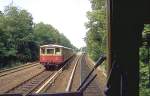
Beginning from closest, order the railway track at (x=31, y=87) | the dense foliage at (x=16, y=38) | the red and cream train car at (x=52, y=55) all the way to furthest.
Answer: the railway track at (x=31, y=87) < the red and cream train car at (x=52, y=55) < the dense foliage at (x=16, y=38)

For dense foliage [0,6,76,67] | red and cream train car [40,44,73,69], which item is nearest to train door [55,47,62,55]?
red and cream train car [40,44,73,69]

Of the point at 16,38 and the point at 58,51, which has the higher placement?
the point at 16,38

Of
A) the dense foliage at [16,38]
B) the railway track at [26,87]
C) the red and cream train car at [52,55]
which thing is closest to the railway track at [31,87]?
the railway track at [26,87]

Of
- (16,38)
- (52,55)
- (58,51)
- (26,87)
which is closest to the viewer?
(26,87)

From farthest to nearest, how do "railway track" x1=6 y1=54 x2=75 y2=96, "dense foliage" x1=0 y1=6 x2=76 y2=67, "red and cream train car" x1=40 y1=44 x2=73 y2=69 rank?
1. "dense foliage" x1=0 y1=6 x2=76 y2=67
2. "red and cream train car" x1=40 y1=44 x2=73 y2=69
3. "railway track" x1=6 y1=54 x2=75 y2=96

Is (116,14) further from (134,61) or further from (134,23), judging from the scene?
(134,61)

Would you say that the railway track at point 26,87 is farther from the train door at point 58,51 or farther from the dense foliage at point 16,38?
the dense foliage at point 16,38

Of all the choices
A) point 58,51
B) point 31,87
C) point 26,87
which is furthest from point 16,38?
point 31,87

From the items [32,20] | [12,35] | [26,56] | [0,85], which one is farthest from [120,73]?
[32,20]

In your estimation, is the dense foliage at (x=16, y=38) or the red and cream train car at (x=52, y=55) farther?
the dense foliage at (x=16, y=38)

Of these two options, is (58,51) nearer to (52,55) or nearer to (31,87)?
(52,55)

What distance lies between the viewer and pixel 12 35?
203 ft

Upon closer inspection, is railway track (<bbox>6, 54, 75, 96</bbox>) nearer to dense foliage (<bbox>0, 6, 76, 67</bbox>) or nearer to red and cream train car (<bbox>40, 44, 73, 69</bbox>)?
red and cream train car (<bbox>40, 44, 73, 69</bbox>)

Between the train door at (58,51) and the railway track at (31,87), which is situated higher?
the train door at (58,51)
